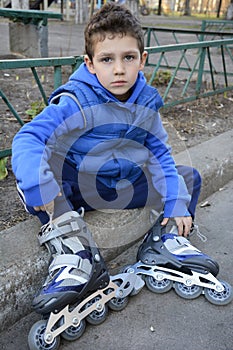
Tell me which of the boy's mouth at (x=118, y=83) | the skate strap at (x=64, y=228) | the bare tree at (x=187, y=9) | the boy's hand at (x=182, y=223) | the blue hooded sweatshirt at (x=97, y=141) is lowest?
the bare tree at (x=187, y=9)

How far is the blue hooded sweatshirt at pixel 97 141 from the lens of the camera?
1.69 m

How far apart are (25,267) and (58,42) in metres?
8.11

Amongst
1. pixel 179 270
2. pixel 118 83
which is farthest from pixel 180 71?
pixel 179 270

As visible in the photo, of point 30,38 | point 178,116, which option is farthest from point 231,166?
point 30,38

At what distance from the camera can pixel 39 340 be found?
1580mm

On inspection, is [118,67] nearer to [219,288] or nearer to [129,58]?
[129,58]

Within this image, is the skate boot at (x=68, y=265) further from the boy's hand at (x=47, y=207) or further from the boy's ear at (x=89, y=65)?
the boy's ear at (x=89, y=65)

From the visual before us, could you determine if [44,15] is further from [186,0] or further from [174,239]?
[186,0]

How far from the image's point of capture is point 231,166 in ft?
10.4

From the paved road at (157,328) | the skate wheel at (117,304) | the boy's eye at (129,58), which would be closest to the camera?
the paved road at (157,328)

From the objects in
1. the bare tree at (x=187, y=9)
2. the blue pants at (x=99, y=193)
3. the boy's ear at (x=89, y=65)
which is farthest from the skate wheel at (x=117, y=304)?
the bare tree at (x=187, y=9)

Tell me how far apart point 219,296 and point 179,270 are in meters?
0.21

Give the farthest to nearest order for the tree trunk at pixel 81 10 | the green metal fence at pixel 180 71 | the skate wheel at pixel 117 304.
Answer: the tree trunk at pixel 81 10 < the green metal fence at pixel 180 71 < the skate wheel at pixel 117 304

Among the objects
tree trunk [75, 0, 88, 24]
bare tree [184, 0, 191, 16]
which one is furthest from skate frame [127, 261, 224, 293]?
bare tree [184, 0, 191, 16]
